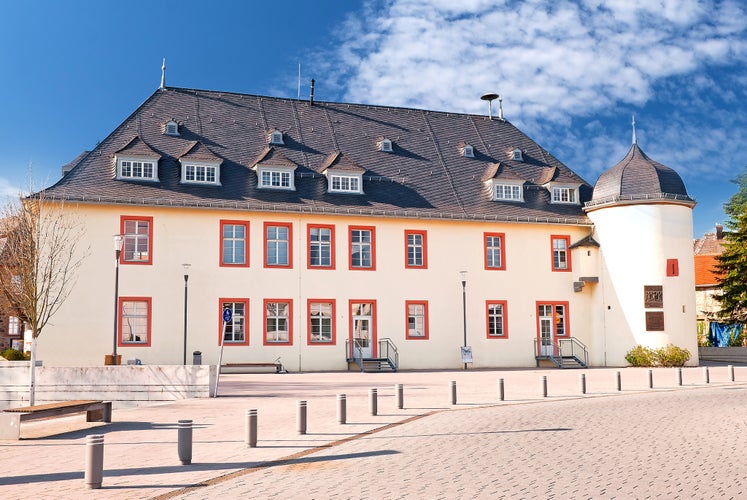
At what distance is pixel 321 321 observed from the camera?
34000 millimetres

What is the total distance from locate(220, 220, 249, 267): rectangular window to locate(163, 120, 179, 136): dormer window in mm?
5408

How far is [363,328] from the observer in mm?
34625

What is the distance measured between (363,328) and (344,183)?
6.34 m

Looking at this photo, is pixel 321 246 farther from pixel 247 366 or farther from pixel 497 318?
pixel 497 318

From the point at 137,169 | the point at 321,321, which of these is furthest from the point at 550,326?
the point at 137,169

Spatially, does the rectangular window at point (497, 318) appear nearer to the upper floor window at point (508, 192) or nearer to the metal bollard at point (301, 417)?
the upper floor window at point (508, 192)

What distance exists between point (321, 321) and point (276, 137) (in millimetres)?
9009

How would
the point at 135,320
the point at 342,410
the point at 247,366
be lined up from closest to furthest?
the point at 342,410
the point at 135,320
the point at 247,366

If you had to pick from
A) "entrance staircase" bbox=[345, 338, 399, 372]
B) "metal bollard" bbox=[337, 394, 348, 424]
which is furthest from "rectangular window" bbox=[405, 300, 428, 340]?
"metal bollard" bbox=[337, 394, 348, 424]

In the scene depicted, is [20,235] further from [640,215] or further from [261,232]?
[640,215]

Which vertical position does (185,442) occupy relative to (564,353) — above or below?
below

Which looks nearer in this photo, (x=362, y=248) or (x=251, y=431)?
(x=251, y=431)

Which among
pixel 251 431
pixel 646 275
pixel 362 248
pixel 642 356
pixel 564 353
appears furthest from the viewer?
pixel 564 353

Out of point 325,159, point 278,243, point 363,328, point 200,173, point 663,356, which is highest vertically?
point 325,159
